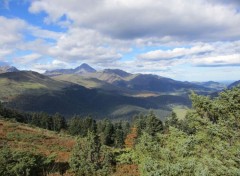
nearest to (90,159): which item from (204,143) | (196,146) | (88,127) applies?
(196,146)

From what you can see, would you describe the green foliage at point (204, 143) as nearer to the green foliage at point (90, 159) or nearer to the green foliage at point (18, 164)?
the green foliage at point (90, 159)

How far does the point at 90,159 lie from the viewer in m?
19.5

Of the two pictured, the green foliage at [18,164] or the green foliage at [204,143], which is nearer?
the green foliage at [204,143]

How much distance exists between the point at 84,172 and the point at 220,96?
11765mm

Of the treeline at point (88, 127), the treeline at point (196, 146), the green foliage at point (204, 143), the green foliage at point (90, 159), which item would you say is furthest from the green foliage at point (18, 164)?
the treeline at point (88, 127)

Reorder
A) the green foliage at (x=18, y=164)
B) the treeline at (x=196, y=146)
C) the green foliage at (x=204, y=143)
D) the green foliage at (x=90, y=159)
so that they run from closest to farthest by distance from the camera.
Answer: the green foliage at (x=204, y=143) → the green foliage at (x=18, y=164) → the treeline at (x=196, y=146) → the green foliage at (x=90, y=159)

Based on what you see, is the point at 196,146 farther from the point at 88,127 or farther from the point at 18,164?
the point at 88,127

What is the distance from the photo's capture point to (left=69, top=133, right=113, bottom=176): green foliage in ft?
61.7

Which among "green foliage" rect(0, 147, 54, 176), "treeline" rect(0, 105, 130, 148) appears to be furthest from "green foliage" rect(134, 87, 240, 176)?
"treeline" rect(0, 105, 130, 148)

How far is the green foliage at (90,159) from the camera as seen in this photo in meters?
18.8

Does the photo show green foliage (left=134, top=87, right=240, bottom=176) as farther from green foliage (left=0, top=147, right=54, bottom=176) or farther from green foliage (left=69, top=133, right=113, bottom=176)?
green foliage (left=0, top=147, right=54, bottom=176)

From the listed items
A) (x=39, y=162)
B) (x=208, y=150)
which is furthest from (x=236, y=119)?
(x=39, y=162)

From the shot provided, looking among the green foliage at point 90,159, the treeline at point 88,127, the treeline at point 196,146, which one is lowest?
the treeline at point 88,127

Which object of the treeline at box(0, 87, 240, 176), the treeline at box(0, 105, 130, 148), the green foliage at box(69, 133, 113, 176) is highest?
the treeline at box(0, 87, 240, 176)
